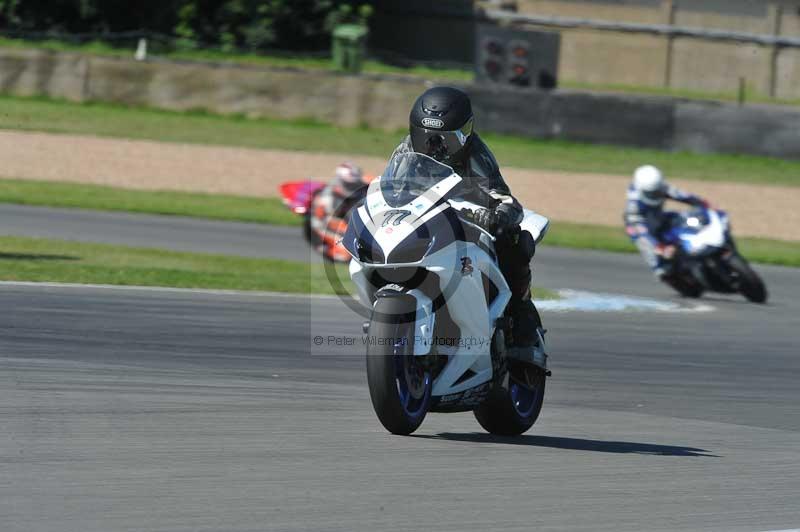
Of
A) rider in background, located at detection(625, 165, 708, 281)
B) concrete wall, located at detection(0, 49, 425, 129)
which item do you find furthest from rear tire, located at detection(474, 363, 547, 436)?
concrete wall, located at detection(0, 49, 425, 129)

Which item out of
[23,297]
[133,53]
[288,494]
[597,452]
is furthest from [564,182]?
[288,494]

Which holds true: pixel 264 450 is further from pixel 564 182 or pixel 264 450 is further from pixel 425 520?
pixel 564 182

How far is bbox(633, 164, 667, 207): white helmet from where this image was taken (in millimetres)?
16719

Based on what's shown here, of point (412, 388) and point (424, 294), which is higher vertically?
point (424, 294)

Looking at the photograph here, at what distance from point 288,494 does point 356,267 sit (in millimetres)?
1609

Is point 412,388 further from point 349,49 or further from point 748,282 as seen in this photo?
point 349,49

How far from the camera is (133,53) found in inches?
1267

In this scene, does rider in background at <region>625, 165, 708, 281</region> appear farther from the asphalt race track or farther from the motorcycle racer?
the asphalt race track

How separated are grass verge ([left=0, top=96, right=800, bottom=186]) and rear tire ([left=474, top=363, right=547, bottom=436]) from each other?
19.7 m

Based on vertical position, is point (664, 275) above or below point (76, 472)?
below

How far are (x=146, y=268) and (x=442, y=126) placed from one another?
8105 millimetres

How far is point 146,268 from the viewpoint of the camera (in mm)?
14461

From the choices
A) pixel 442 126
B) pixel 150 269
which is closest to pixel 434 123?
pixel 442 126

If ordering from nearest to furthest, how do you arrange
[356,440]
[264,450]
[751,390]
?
[264,450], [356,440], [751,390]
